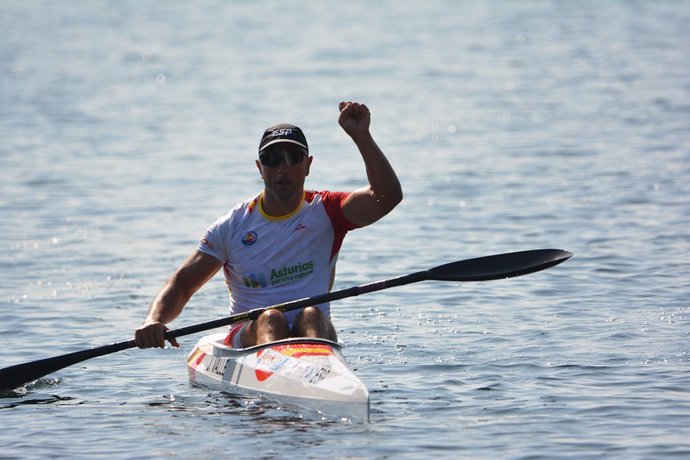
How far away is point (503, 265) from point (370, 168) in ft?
4.54

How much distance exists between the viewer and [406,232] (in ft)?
51.7

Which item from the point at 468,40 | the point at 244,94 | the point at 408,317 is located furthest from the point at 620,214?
the point at 468,40

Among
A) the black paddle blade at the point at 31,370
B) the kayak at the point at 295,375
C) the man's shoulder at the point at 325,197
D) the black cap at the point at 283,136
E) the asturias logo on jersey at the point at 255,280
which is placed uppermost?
the black cap at the point at 283,136

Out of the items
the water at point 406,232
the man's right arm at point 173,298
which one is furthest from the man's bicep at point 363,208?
the water at point 406,232

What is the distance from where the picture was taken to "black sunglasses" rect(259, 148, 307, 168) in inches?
348

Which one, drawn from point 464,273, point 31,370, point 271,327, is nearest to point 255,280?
point 271,327

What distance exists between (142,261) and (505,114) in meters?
12.8

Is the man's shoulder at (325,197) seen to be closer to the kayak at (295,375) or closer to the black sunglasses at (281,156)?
the black sunglasses at (281,156)

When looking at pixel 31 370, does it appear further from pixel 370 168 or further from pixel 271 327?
pixel 370 168

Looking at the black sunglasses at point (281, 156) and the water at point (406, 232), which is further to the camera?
the black sunglasses at point (281, 156)

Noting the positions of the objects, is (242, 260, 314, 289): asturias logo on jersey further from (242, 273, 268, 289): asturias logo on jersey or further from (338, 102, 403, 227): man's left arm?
(338, 102, 403, 227): man's left arm

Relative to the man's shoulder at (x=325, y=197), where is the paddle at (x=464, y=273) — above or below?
below

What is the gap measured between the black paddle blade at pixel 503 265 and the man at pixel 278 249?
749 millimetres

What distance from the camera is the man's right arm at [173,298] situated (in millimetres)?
8641
